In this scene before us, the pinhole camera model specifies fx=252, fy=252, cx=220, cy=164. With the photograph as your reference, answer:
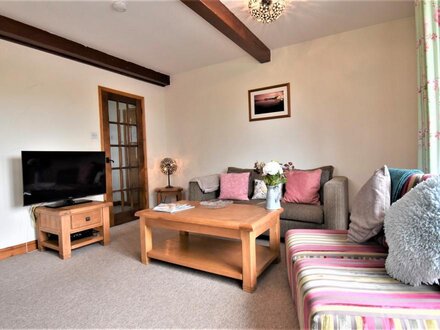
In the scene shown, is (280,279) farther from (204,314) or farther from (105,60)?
(105,60)

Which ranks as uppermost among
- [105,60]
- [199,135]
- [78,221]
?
[105,60]

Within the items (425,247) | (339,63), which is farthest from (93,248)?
(339,63)

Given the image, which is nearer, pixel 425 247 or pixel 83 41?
pixel 425 247

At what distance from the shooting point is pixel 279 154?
3598mm

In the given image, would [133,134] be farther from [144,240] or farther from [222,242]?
[222,242]

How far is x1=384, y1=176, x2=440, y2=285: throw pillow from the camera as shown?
3.38 feet

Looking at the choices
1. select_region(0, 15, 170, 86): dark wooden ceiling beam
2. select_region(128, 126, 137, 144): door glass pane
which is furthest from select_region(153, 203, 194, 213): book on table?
select_region(0, 15, 170, 86): dark wooden ceiling beam

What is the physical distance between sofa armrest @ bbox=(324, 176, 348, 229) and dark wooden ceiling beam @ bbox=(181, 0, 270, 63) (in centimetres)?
188

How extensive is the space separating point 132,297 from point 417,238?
1.74m

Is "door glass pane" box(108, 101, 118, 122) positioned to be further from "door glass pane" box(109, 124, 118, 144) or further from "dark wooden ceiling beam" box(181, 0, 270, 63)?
"dark wooden ceiling beam" box(181, 0, 270, 63)

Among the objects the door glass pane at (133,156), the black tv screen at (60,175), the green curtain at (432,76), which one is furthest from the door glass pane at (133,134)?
the green curtain at (432,76)

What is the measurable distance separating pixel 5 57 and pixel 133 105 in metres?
1.72

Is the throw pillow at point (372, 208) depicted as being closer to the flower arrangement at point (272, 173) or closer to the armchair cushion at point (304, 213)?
the flower arrangement at point (272, 173)

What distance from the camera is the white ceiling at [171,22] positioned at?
7.95 ft
